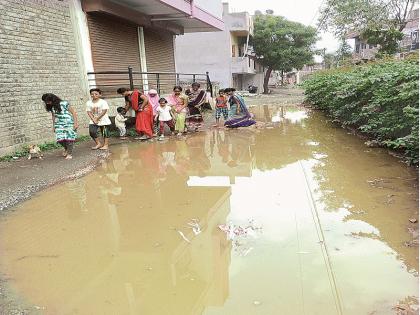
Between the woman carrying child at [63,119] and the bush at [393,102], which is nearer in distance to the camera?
the bush at [393,102]

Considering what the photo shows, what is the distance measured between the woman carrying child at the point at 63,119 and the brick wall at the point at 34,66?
112cm

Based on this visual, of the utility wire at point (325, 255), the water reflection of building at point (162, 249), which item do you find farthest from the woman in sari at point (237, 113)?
the utility wire at point (325, 255)

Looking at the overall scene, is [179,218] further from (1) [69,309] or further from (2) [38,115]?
(2) [38,115]

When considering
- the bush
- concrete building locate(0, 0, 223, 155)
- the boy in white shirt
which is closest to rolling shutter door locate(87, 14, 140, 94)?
concrete building locate(0, 0, 223, 155)

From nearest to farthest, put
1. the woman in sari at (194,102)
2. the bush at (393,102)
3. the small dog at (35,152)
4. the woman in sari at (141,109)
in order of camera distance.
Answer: the bush at (393,102) → the small dog at (35,152) → the woman in sari at (141,109) → the woman in sari at (194,102)

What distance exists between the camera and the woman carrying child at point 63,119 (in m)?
7.04

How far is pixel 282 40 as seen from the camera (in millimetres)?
34594

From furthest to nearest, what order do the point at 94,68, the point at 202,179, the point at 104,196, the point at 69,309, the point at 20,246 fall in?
the point at 94,68 < the point at 202,179 < the point at 104,196 < the point at 20,246 < the point at 69,309

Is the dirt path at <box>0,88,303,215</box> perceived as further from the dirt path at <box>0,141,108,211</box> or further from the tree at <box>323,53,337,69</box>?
the tree at <box>323,53,337,69</box>

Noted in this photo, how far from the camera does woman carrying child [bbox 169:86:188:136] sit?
34.6 feet

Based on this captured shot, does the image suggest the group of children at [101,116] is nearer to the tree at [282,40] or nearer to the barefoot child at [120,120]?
the barefoot child at [120,120]

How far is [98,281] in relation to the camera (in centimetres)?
312

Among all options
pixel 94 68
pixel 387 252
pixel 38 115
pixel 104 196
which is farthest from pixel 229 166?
pixel 94 68

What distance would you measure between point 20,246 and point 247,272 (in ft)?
7.48
